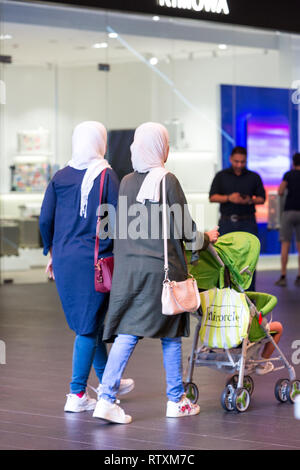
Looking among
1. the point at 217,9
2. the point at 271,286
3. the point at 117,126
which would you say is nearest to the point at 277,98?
the point at 117,126

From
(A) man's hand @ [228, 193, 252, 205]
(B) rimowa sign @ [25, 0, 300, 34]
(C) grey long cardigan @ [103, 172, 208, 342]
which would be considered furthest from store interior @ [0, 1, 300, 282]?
(C) grey long cardigan @ [103, 172, 208, 342]

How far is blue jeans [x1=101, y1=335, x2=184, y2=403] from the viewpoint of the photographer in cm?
480

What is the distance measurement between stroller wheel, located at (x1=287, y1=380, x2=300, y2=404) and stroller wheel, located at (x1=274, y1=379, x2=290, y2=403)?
0.01 m

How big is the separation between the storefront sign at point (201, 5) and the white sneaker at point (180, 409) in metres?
3.62

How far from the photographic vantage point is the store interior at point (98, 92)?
1395cm

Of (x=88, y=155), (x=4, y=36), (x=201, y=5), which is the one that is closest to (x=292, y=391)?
(x=88, y=155)

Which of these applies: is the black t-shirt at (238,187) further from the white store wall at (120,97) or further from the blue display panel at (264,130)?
the blue display panel at (264,130)

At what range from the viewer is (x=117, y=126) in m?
14.6

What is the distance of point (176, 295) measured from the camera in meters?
4.74

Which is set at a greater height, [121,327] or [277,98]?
[277,98]

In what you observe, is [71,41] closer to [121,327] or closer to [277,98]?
[277,98]

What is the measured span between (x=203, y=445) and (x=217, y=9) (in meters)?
4.46
